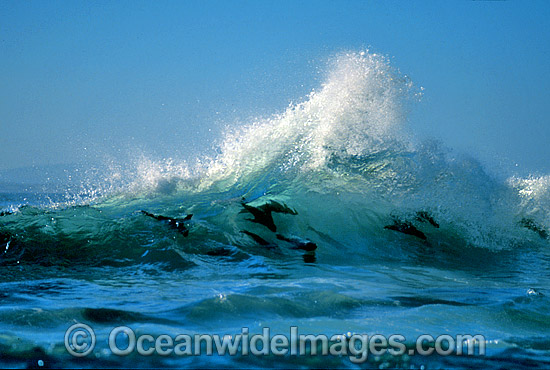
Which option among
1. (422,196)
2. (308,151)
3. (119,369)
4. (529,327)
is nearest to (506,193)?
(422,196)

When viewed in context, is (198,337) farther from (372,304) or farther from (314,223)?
(314,223)

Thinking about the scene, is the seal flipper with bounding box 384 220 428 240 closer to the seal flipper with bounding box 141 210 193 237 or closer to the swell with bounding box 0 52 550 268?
the swell with bounding box 0 52 550 268

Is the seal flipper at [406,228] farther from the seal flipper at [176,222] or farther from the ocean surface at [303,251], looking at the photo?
the seal flipper at [176,222]

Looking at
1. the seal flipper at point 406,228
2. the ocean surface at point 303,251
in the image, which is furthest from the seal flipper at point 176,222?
the seal flipper at point 406,228

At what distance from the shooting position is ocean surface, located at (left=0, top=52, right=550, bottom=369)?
293 cm

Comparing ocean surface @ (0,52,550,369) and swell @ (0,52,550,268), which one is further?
swell @ (0,52,550,268)

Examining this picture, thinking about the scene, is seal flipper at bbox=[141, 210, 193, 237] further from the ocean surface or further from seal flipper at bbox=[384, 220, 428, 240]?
seal flipper at bbox=[384, 220, 428, 240]

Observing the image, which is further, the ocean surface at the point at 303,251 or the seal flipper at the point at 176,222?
the seal flipper at the point at 176,222

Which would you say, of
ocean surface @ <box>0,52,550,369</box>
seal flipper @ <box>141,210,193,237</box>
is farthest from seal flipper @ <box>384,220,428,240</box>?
seal flipper @ <box>141,210,193,237</box>

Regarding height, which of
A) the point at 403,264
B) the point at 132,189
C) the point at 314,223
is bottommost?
the point at 403,264

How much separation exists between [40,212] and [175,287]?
4.04 m

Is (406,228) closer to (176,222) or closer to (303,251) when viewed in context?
(303,251)

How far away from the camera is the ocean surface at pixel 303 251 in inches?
115

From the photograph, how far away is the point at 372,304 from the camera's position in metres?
3.69
